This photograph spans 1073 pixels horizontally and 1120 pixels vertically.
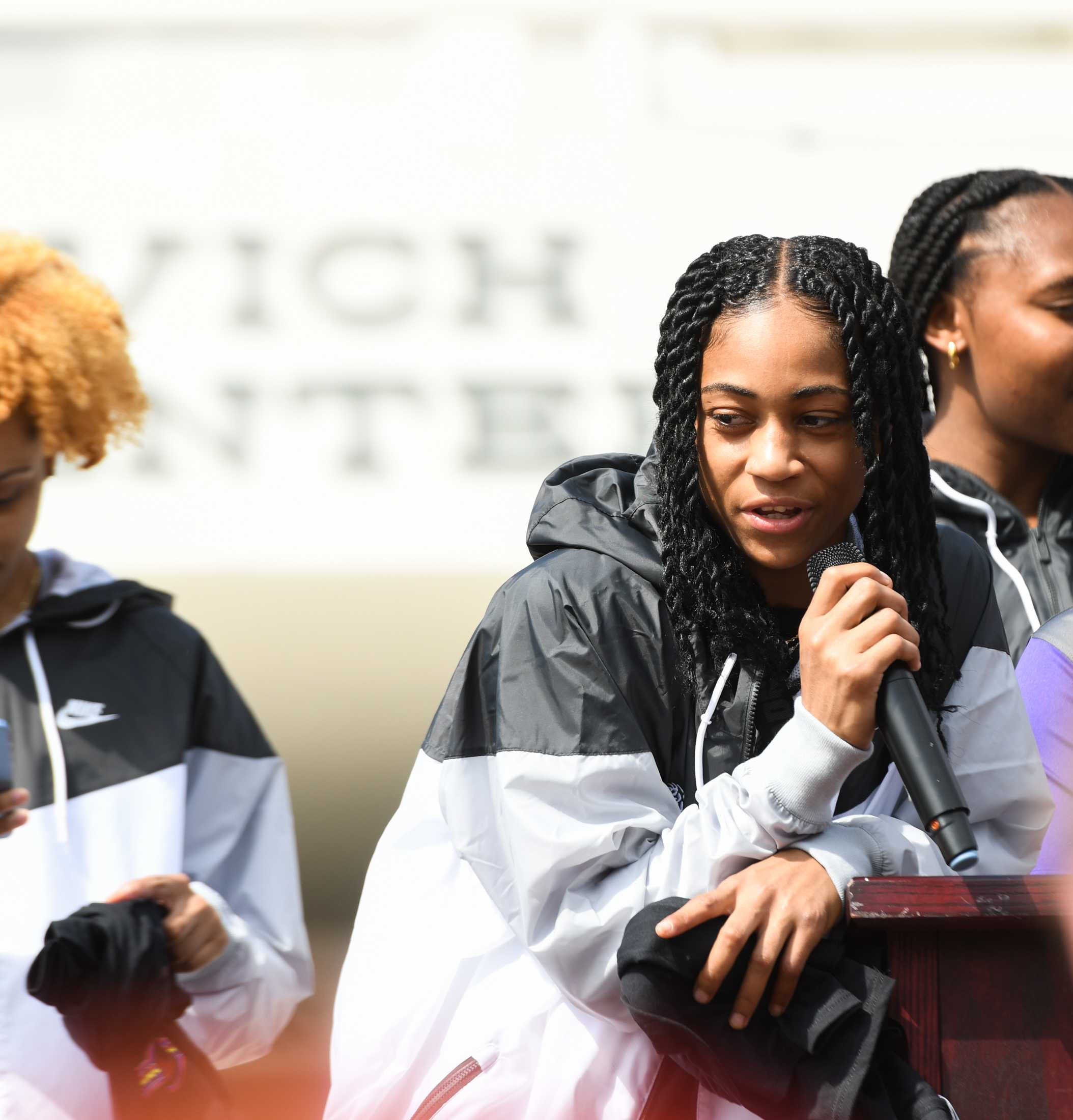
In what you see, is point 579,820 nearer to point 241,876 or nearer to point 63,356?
point 241,876

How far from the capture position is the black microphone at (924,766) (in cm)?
145

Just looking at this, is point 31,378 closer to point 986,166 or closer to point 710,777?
point 710,777

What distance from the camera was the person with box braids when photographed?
2756mm

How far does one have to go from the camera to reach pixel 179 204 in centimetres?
525

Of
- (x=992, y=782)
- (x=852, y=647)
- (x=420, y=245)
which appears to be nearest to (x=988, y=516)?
(x=992, y=782)

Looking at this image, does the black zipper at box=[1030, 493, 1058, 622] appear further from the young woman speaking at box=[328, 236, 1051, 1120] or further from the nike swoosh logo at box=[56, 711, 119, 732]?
the nike swoosh logo at box=[56, 711, 119, 732]

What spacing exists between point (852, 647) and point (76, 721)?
125 centimetres

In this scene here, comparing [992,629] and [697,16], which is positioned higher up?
[697,16]

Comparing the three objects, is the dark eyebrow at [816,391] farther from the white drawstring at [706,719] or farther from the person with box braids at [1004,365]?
the person with box braids at [1004,365]

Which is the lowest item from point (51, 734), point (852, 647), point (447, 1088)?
point (447, 1088)

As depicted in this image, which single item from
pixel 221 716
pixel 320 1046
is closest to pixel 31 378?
pixel 221 716

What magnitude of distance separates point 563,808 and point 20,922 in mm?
929

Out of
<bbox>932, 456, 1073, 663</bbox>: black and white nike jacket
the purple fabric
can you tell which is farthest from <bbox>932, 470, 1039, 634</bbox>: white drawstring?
the purple fabric

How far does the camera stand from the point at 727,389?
5.91 ft
